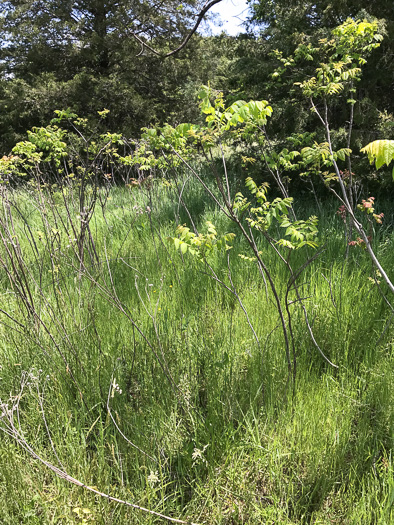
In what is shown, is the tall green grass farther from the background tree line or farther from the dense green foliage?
the background tree line

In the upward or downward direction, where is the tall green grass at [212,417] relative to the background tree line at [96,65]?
downward

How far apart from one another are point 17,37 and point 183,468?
13663 mm

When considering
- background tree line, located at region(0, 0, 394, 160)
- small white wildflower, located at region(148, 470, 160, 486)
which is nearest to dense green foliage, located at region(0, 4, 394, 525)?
small white wildflower, located at region(148, 470, 160, 486)

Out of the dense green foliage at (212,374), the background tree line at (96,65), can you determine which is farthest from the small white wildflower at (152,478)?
the background tree line at (96,65)

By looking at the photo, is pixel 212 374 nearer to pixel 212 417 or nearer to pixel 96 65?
pixel 212 417

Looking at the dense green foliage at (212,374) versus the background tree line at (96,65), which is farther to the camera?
the background tree line at (96,65)

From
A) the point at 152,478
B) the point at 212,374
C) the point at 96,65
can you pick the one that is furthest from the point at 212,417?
the point at 96,65

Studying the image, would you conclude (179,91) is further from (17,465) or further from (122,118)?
(17,465)

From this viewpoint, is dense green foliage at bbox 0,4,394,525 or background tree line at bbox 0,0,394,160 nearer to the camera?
dense green foliage at bbox 0,4,394,525

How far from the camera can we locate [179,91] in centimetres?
1210

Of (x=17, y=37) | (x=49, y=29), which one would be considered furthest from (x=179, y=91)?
(x=17, y=37)

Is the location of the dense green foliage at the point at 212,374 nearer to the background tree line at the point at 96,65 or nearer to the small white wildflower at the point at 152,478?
the small white wildflower at the point at 152,478

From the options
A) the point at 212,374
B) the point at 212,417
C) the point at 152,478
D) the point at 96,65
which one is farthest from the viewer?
the point at 96,65

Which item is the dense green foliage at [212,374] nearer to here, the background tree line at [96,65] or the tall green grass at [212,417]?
the tall green grass at [212,417]
